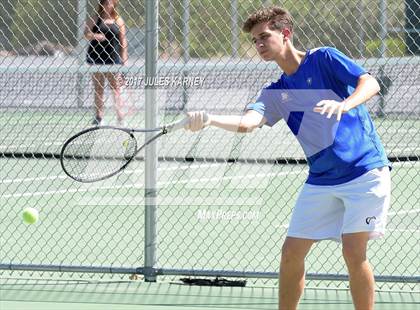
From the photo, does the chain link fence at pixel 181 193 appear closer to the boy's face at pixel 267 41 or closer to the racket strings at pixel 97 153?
the racket strings at pixel 97 153

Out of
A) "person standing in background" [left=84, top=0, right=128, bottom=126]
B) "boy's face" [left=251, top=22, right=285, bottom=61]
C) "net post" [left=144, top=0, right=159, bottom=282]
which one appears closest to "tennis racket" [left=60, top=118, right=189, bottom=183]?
"net post" [left=144, top=0, right=159, bottom=282]

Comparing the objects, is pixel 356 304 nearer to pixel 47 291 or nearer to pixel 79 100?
pixel 47 291

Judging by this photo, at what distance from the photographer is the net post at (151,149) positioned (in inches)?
251

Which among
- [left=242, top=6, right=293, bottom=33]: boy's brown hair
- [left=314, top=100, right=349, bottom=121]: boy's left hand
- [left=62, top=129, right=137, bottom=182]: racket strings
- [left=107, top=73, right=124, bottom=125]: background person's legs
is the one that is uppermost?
[left=242, top=6, right=293, bottom=33]: boy's brown hair

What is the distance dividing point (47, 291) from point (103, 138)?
93 cm

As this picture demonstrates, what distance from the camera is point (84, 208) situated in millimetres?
8836

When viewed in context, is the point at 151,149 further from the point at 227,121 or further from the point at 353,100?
the point at 353,100

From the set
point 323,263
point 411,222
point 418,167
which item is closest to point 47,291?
point 323,263

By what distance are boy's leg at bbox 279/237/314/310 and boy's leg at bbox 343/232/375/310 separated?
0.71 feet

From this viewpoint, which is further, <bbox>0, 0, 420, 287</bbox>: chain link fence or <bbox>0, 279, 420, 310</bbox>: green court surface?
<bbox>0, 0, 420, 287</bbox>: chain link fence

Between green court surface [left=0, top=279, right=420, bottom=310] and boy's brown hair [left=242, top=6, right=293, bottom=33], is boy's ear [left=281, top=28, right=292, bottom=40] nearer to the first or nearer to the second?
boy's brown hair [left=242, top=6, right=293, bottom=33]

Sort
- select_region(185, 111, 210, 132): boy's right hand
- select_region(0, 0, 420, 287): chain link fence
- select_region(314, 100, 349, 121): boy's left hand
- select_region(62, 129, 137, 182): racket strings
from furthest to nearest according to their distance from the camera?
select_region(0, 0, 420, 287): chain link fence < select_region(62, 129, 137, 182): racket strings < select_region(185, 111, 210, 132): boy's right hand < select_region(314, 100, 349, 121): boy's left hand

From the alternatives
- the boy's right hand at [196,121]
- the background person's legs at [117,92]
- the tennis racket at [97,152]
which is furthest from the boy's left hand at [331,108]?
the background person's legs at [117,92]

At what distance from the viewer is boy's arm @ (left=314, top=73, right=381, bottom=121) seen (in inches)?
174
